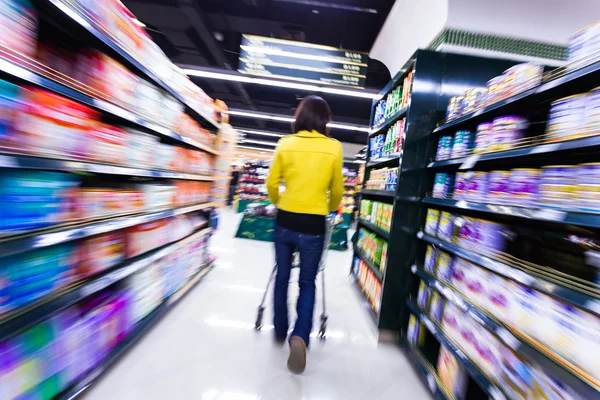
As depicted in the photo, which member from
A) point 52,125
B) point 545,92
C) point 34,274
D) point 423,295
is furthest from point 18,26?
point 423,295

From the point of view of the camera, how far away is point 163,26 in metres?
5.57

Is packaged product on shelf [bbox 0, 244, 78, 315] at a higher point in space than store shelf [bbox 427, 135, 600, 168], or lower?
lower

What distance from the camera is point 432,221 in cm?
216

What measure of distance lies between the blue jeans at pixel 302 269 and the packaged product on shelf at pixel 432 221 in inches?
33.6

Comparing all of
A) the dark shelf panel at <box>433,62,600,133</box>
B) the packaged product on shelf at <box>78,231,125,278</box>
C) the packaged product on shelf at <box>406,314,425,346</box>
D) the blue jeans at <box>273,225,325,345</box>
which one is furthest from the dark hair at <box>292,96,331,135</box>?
the packaged product on shelf at <box>406,314,425,346</box>

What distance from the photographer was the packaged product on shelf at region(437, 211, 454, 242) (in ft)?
6.28

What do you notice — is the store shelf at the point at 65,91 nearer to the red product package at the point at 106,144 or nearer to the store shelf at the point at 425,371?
the red product package at the point at 106,144

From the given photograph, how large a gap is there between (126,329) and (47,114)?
1.42 meters

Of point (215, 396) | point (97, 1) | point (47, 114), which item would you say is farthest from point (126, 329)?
point (97, 1)

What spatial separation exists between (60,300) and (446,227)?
222cm

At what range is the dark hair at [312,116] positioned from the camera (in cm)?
196

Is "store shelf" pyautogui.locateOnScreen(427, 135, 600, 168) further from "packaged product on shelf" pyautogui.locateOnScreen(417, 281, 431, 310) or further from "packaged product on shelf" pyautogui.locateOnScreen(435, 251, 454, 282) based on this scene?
"packaged product on shelf" pyautogui.locateOnScreen(417, 281, 431, 310)

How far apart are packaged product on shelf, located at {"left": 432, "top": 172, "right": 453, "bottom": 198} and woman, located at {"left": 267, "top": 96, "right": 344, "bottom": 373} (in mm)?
755

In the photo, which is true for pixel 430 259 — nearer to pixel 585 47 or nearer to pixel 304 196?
pixel 304 196
